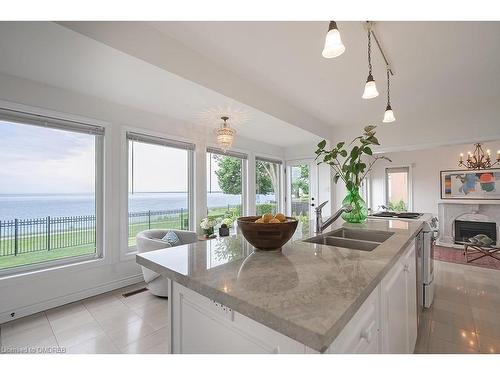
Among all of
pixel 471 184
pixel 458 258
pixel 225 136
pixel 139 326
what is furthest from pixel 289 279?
pixel 471 184

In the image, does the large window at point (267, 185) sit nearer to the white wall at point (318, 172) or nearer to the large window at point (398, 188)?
the white wall at point (318, 172)

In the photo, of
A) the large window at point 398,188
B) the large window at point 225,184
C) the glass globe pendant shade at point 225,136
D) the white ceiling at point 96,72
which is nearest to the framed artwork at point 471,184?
the large window at point 398,188

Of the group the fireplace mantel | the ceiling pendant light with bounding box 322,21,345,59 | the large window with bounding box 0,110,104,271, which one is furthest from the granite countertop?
the fireplace mantel

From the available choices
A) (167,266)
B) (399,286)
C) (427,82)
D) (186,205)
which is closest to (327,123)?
(427,82)

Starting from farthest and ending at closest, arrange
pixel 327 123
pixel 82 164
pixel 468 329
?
pixel 327 123
pixel 82 164
pixel 468 329

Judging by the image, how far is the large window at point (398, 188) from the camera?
6301 millimetres

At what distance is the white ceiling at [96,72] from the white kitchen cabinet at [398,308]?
2.26 m

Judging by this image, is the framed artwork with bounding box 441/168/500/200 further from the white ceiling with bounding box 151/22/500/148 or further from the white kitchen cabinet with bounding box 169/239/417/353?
the white kitchen cabinet with bounding box 169/239/417/353

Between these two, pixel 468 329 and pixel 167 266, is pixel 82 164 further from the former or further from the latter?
pixel 468 329

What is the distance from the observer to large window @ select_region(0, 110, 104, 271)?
2402mm

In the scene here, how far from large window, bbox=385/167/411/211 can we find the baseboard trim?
6209 mm

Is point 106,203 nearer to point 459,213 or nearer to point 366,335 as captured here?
point 366,335
